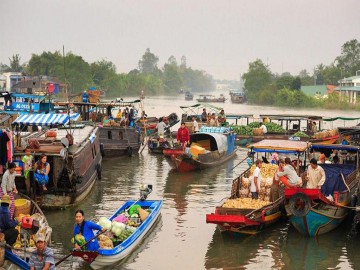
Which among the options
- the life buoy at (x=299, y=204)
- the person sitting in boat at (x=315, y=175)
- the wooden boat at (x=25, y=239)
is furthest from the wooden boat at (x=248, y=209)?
the wooden boat at (x=25, y=239)

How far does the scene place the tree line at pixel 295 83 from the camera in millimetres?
90188

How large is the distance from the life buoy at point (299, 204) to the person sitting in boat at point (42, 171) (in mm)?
6545

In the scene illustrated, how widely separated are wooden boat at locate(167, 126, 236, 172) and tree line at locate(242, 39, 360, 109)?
60325 mm

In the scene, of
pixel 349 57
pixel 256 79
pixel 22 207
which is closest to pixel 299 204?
pixel 22 207

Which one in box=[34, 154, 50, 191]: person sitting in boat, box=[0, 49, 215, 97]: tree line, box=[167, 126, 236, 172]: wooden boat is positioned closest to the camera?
box=[34, 154, 50, 191]: person sitting in boat

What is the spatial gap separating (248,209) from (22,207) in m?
5.21

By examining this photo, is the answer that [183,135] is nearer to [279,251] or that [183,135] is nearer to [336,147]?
[336,147]

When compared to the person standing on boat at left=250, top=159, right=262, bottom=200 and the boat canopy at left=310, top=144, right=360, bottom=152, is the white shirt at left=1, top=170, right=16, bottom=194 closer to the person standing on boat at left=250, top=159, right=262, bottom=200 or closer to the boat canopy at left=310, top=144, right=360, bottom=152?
the person standing on boat at left=250, top=159, right=262, bottom=200

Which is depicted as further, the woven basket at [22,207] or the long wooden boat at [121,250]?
the woven basket at [22,207]

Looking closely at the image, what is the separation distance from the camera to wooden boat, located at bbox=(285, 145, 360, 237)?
15102 mm

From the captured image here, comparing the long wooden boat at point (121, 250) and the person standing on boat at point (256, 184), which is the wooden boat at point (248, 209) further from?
the long wooden boat at point (121, 250)

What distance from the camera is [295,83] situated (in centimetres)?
10144

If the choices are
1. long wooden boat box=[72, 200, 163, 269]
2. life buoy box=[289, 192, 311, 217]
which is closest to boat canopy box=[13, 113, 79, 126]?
long wooden boat box=[72, 200, 163, 269]

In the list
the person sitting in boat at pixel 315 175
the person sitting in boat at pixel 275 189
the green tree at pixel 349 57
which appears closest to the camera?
the person sitting in boat at pixel 315 175
